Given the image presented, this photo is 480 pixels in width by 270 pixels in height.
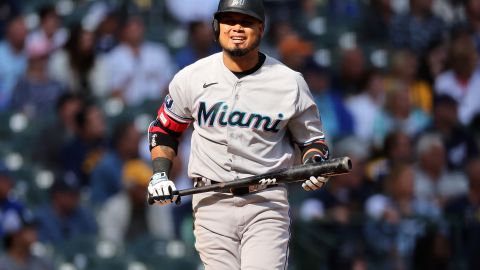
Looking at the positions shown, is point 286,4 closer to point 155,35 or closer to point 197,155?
point 155,35

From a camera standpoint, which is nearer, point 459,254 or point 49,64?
point 459,254

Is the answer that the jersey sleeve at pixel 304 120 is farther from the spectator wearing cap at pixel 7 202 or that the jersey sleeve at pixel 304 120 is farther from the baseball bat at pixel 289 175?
the spectator wearing cap at pixel 7 202

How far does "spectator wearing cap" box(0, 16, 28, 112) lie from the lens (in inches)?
431

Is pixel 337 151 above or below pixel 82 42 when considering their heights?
below

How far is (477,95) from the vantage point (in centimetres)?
1210

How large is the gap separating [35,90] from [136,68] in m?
1.10

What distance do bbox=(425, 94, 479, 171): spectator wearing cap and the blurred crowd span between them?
0.02m

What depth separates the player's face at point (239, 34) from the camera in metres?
5.74

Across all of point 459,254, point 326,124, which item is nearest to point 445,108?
point 326,124

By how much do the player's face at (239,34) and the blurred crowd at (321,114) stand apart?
12.8 ft

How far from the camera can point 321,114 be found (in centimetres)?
1134

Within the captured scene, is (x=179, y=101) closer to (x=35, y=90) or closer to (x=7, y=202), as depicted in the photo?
(x=7, y=202)

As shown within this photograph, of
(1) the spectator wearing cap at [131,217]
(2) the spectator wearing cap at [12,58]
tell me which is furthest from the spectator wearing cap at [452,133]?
(2) the spectator wearing cap at [12,58]

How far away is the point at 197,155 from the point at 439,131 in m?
6.01
